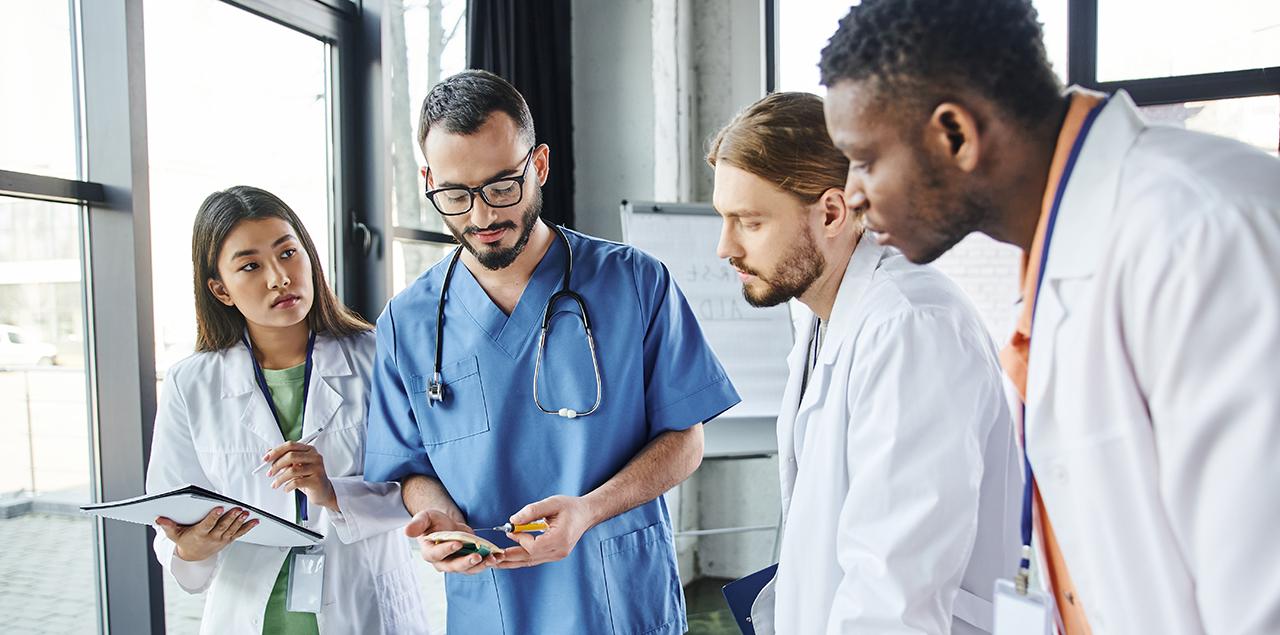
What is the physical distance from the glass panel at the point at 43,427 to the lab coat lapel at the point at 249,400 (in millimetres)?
426

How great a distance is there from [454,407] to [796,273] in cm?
66

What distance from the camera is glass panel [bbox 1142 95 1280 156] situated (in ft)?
10.7

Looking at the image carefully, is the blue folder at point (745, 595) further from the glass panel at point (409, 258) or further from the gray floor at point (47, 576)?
the glass panel at point (409, 258)

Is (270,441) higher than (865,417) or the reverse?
the reverse

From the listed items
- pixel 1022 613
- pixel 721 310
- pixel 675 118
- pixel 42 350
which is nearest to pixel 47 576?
pixel 42 350

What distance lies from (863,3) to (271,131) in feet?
6.62

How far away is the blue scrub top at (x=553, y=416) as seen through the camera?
1453 millimetres

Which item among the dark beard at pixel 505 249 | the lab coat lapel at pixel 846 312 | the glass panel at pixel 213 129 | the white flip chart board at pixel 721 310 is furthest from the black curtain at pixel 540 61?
the lab coat lapel at pixel 846 312

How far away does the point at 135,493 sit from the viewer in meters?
1.75

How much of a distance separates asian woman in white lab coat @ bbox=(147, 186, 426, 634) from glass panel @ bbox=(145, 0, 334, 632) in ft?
1.16

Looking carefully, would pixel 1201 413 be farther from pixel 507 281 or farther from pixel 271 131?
pixel 271 131

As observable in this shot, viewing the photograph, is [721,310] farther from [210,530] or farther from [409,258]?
[210,530]

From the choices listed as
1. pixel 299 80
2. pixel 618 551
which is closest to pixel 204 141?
pixel 299 80

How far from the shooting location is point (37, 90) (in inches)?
66.1
